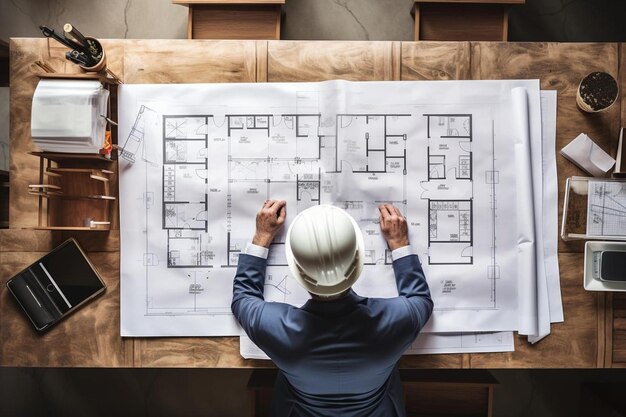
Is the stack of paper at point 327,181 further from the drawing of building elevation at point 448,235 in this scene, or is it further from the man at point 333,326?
the man at point 333,326

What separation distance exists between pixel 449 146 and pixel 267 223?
53cm

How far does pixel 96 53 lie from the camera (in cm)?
101

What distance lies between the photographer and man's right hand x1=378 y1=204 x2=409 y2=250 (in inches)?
40.8

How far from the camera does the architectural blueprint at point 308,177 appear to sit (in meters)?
1.06

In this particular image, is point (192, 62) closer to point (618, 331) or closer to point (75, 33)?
point (75, 33)

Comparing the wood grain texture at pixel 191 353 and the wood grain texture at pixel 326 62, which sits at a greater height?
the wood grain texture at pixel 326 62

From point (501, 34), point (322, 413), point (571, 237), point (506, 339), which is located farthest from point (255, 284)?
point (501, 34)

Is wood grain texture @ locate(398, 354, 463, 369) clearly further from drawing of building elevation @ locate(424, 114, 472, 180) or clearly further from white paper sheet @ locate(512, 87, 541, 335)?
drawing of building elevation @ locate(424, 114, 472, 180)

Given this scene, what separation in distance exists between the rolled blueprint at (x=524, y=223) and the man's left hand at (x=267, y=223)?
638 millimetres

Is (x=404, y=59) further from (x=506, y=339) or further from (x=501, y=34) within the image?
(x=506, y=339)

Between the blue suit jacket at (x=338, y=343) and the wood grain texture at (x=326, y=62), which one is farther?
the wood grain texture at (x=326, y=62)

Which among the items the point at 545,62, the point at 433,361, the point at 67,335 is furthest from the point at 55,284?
the point at 545,62

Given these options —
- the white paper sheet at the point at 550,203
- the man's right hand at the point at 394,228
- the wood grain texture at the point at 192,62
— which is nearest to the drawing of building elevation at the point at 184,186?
the wood grain texture at the point at 192,62

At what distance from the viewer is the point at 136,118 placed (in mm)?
1075
